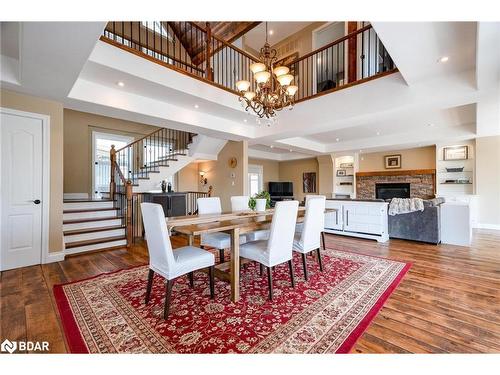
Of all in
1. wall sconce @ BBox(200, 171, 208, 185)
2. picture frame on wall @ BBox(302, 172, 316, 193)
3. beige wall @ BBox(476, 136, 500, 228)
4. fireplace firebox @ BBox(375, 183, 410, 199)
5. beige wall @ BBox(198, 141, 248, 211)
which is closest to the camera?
beige wall @ BBox(476, 136, 500, 228)

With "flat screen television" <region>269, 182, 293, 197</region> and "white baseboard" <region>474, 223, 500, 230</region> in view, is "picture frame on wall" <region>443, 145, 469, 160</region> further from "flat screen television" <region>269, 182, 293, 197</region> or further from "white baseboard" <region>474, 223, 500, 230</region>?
"flat screen television" <region>269, 182, 293, 197</region>

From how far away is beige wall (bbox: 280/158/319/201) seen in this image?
32.5 ft

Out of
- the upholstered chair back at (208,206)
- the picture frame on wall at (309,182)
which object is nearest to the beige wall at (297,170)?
the picture frame on wall at (309,182)

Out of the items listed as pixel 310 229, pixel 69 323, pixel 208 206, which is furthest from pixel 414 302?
pixel 69 323

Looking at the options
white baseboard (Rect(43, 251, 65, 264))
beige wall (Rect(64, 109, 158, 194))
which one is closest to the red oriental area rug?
white baseboard (Rect(43, 251, 65, 264))

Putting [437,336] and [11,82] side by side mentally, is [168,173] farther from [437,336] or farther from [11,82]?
[437,336]

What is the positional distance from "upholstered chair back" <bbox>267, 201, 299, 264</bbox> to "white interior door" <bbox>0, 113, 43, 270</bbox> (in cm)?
348

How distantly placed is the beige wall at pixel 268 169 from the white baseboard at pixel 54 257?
23.8 ft

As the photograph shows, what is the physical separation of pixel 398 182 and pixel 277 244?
6911 millimetres

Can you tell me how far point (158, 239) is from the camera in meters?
1.98

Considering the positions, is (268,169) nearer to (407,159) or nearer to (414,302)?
(407,159)

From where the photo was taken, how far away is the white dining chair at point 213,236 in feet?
9.16

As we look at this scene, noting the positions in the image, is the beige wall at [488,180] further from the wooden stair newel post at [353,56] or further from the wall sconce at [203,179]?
the wall sconce at [203,179]
